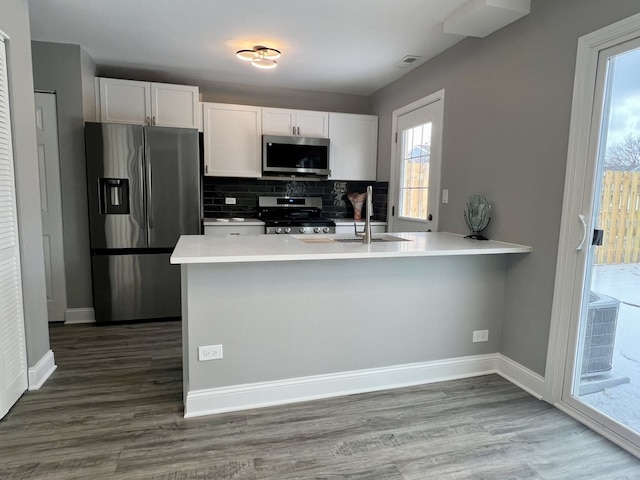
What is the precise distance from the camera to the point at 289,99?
4.52 meters

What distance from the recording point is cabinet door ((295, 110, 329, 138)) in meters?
4.33

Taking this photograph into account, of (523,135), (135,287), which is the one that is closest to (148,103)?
(135,287)

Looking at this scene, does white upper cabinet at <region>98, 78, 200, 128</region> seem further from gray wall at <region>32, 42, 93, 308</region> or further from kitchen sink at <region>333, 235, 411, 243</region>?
Result: kitchen sink at <region>333, 235, 411, 243</region>

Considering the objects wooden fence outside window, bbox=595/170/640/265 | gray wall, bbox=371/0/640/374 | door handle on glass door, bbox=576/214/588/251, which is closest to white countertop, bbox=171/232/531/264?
gray wall, bbox=371/0/640/374

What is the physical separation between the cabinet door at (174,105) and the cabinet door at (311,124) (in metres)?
1.12

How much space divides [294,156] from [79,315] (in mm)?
2678

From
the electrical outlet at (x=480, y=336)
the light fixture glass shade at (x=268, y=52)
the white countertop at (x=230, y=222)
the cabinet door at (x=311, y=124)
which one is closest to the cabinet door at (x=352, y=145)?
the cabinet door at (x=311, y=124)

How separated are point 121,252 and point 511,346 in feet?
11.0

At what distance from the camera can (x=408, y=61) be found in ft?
11.5

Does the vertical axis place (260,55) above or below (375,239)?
above

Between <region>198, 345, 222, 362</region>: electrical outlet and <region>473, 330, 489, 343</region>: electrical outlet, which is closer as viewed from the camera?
<region>198, 345, 222, 362</region>: electrical outlet

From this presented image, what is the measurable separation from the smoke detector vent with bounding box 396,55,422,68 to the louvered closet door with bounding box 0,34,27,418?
2.92 meters

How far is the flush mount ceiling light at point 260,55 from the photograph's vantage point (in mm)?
3207

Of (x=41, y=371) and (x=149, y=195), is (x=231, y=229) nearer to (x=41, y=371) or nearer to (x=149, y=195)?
(x=149, y=195)
